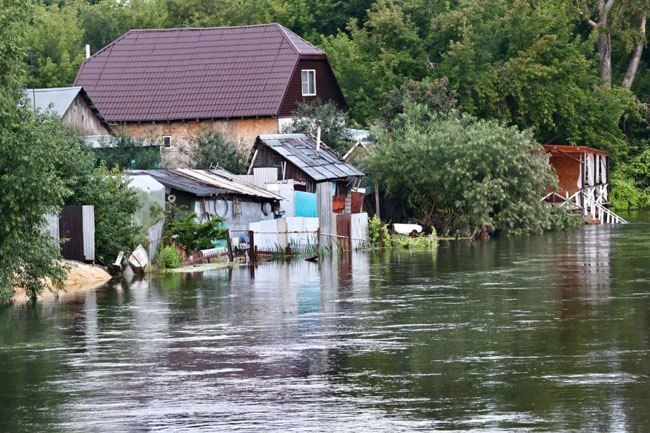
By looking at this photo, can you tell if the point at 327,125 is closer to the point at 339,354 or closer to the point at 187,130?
the point at 187,130

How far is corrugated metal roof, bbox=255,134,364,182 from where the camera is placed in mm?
48625

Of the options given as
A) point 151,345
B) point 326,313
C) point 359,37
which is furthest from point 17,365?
point 359,37

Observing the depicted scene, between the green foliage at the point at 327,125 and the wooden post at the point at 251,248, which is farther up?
the green foliage at the point at 327,125

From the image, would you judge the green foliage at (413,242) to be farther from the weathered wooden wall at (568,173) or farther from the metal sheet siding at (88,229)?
the weathered wooden wall at (568,173)

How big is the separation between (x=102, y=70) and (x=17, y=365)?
41.0 metres

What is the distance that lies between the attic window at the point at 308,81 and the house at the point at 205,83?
42 millimetres

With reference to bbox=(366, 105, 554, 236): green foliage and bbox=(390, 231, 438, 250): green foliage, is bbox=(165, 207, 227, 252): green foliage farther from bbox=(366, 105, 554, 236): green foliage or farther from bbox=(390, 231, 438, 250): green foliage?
bbox=(366, 105, 554, 236): green foliage

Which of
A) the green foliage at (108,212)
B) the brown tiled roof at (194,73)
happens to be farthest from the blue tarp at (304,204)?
the brown tiled roof at (194,73)

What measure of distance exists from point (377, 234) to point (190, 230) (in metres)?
10.1

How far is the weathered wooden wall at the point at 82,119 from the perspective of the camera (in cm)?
4912

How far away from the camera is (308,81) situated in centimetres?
5862

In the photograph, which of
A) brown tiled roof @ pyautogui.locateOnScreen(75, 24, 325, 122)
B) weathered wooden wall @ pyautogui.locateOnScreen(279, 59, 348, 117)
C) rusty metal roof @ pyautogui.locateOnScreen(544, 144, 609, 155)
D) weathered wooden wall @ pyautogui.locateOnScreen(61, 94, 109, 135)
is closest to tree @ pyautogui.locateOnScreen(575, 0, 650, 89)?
rusty metal roof @ pyautogui.locateOnScreen(544, 144, 609, 155)

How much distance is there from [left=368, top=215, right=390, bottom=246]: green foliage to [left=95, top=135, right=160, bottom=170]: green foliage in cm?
809

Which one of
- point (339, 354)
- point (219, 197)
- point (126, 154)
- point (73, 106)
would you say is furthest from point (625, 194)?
point (339, 354)
